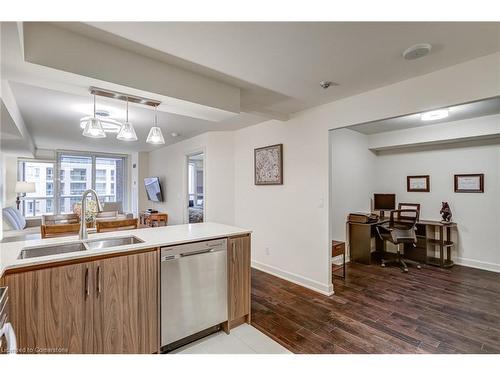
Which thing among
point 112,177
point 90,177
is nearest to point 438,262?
point 112,177

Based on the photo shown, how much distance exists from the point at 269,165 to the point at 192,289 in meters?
2.24

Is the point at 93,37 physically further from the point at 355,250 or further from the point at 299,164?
the point at 355,250

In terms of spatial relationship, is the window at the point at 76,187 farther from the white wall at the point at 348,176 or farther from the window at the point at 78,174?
the white wall at the point at 348,176

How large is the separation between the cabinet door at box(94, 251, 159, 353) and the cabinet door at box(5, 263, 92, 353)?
0.07 m

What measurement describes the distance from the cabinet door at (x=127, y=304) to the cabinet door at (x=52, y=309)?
0.22ft

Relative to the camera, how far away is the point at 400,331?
212 cm

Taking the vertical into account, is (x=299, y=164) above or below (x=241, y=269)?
above

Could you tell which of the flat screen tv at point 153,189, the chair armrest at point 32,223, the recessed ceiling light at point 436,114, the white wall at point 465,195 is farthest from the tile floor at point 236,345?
the chair armrest at point 32,223

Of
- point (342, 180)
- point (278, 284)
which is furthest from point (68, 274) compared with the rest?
point (342, 180)

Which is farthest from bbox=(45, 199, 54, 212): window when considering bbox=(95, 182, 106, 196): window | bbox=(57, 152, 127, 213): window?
bbox=(95, 182, 106, 196): window

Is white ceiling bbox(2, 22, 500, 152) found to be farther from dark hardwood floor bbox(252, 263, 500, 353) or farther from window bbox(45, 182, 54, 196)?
window bbox(45, 182, 54, 196)

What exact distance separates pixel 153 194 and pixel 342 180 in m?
4.76

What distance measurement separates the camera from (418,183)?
174 inches

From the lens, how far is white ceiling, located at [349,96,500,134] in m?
2.95
